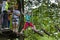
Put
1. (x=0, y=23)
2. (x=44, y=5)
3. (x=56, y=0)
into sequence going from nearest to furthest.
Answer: (x=0, y=23), (x=44, y=5), (x=56, y=0)

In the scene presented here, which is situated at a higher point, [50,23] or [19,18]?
[19,18]

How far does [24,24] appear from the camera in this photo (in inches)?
321

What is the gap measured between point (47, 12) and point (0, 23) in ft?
15.1

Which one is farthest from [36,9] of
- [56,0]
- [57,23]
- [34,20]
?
[56,0]

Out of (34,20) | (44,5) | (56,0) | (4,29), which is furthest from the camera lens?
(56,0)

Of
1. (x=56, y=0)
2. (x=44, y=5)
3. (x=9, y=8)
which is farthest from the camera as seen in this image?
(x=56, y=0)

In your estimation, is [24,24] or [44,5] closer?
[24,24]

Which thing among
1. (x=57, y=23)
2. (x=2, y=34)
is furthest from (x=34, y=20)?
(x=2, y=34)

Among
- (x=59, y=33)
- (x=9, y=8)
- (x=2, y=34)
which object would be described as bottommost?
(x=59, y=33)

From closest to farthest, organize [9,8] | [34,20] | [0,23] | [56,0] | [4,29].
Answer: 1. [4,29]
2. [0,23]
3. [9,8]
4. [34,20]
5. [56,0]

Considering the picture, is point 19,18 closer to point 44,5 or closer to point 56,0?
point 44,5

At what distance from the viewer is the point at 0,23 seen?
7.67 m

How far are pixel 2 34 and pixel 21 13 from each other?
1021mm

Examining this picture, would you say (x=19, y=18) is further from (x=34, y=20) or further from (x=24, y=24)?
(x=34, y=20)
